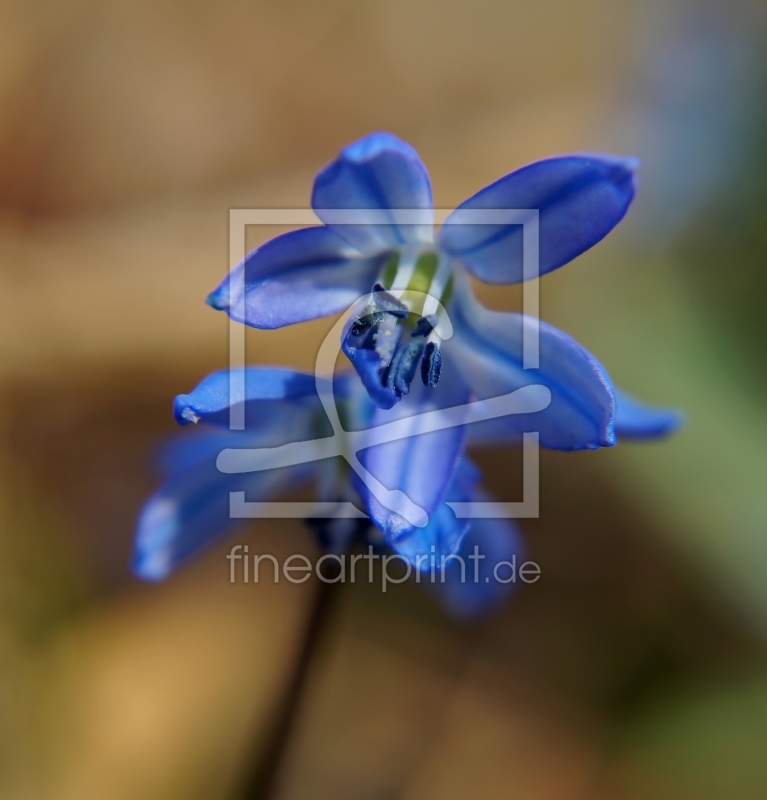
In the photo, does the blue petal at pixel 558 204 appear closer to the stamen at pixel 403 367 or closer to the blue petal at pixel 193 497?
the stamen at pixel 403 367

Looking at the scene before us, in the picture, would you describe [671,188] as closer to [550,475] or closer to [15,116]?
[550,475]

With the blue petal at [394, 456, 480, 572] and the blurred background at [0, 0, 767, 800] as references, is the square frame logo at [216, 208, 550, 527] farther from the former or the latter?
the blurred background at [0, 0, 767, 800]

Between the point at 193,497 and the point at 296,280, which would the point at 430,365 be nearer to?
the point at 296,280

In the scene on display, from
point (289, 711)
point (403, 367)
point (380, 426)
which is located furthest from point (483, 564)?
point (403, 367)

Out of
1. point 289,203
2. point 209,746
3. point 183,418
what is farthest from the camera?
point 289,203

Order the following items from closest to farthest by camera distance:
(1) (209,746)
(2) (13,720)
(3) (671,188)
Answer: (2) (13,720) → (1) (209,746) → (3) (671,188)

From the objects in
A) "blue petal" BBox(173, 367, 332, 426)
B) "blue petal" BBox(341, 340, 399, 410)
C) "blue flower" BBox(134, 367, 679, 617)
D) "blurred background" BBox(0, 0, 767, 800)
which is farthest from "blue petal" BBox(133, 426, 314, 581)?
"blurred background" BBox(0, 0, 767, 800)

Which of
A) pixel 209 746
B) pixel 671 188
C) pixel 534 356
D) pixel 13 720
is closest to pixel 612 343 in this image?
pixel 671 188
